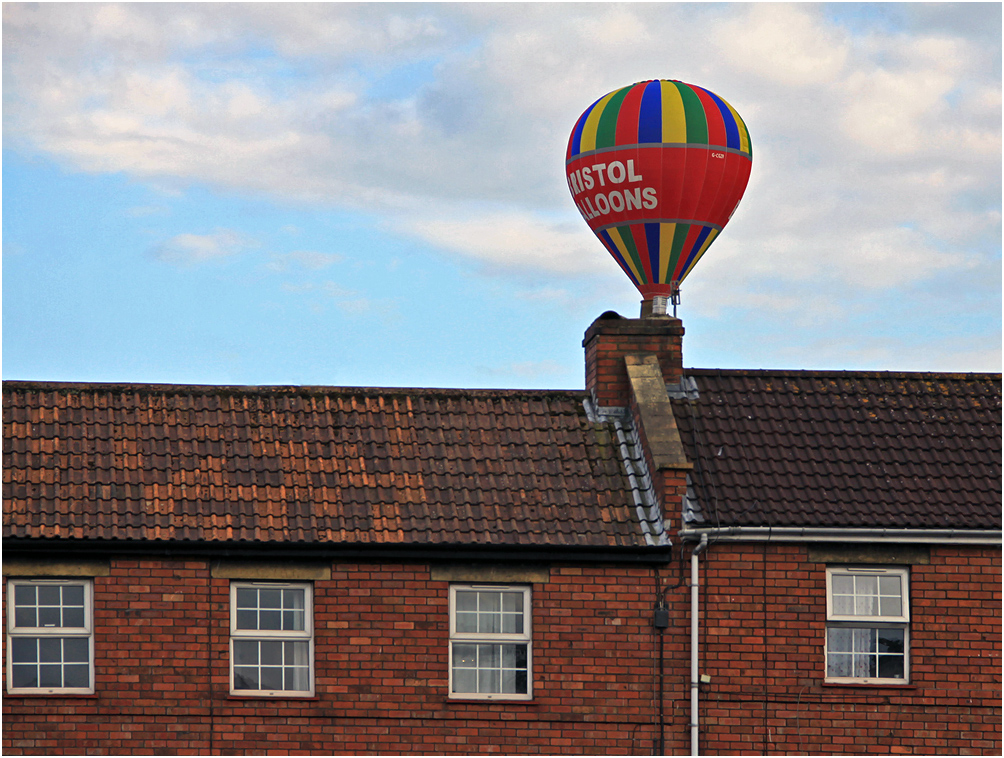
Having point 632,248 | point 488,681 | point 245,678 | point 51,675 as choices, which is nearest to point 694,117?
point 632,248

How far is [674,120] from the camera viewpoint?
21.7 metres

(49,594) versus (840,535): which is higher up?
(840,535)

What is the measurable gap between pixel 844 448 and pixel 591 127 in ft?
24.5

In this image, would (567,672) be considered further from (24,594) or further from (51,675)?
(24,594)

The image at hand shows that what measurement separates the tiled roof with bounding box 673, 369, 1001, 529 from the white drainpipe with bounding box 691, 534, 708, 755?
436 mm

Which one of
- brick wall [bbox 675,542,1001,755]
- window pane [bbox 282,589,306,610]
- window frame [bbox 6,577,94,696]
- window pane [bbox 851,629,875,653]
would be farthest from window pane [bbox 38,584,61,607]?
window pane [bbox 851,629,875,653]

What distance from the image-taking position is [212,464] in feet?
54.4

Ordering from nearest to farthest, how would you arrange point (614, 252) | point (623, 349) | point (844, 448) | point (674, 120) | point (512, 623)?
point (512, 623)
point (844, 448)
point (623, 349)
point (674, 120)
point (614, 252)

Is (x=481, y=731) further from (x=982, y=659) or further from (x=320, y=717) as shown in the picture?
(x=982, y=659)

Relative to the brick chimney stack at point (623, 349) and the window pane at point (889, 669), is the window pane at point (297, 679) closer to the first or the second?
the brick chimney stack at point (623, 349)

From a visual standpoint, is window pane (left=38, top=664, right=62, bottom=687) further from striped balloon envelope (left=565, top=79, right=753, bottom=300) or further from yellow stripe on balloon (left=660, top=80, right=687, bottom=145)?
yellow stripe on balloon (left=660, top=80, right=687, bottom=145)

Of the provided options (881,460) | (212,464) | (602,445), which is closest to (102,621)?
(212,464)

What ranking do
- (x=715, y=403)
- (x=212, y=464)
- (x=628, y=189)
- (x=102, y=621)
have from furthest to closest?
1. (x=628, y=189)
2. (x=715, y=403)
3. (x=212, y=464)
4. (x=102, y=621)

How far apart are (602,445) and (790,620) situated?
320cm
